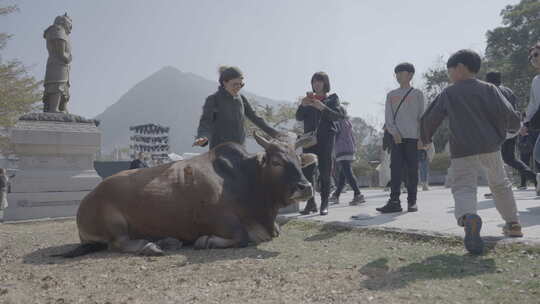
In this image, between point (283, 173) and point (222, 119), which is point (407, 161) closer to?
point (283, 173)

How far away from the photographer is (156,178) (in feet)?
14.2

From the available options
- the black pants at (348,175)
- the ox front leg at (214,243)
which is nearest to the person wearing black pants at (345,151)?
the black pants at (348,175)

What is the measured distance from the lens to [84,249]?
4.15m

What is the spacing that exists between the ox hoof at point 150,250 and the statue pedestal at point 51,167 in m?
5.76

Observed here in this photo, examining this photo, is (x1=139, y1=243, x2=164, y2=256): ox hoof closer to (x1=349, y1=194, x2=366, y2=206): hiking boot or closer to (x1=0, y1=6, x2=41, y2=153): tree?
(x1=349, y1=194, x2=366, y2=206): hiking boot

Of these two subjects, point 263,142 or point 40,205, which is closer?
point 263,142

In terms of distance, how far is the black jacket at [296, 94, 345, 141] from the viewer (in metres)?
5.72

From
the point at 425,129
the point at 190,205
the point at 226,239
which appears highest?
the point at 425,129

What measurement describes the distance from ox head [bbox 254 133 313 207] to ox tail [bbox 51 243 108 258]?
6.08 ft

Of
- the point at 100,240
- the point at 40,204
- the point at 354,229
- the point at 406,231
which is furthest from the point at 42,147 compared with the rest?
the point at 406,231

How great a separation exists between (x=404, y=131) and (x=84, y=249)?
13.7ft

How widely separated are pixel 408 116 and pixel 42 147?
7501mm

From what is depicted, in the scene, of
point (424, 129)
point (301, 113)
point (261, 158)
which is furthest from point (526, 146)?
point (261, 158)

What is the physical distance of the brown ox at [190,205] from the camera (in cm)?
407
